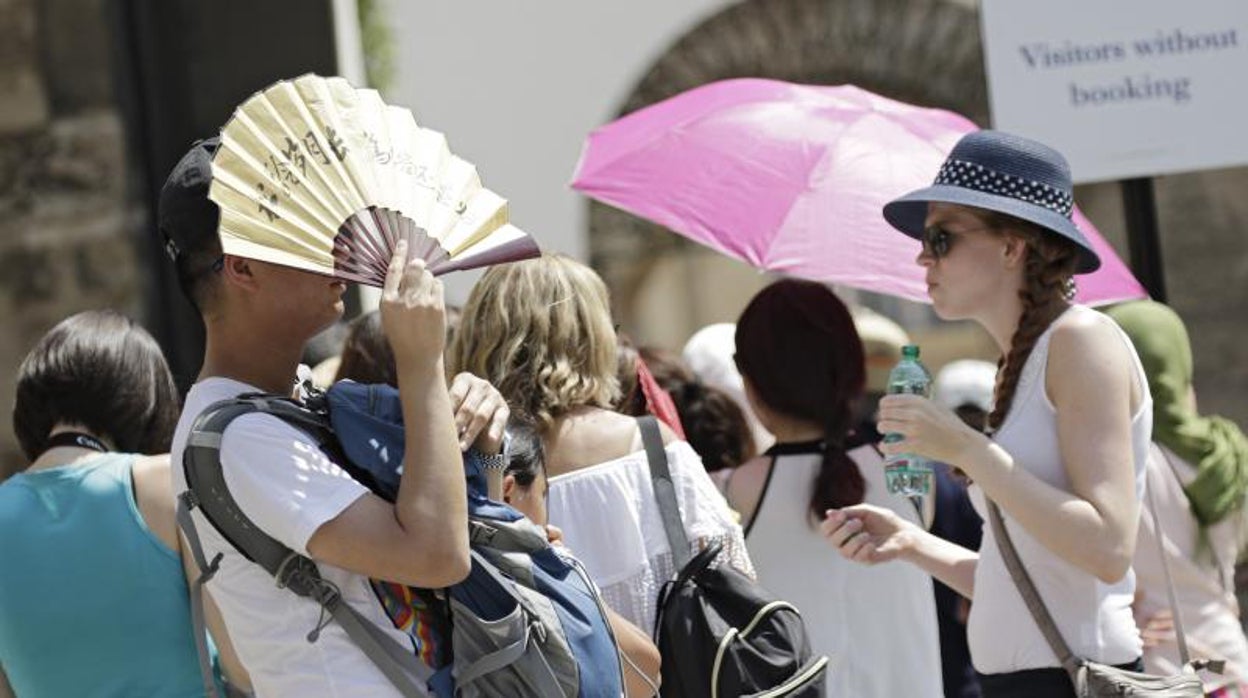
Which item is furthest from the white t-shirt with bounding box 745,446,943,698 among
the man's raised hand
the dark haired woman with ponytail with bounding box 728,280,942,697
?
the man's raised hand

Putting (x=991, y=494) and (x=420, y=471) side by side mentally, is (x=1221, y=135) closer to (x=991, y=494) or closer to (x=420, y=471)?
(x=991, y=494)

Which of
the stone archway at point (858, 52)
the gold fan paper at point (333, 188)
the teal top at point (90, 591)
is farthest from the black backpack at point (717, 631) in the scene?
the stone archway at point (858, 52)

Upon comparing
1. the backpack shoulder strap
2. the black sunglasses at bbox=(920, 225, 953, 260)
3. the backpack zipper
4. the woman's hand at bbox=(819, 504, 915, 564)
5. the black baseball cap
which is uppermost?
the black baseball cap

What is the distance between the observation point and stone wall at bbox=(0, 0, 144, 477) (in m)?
6.71

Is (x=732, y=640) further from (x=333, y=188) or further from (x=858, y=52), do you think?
(x=858, y=52)

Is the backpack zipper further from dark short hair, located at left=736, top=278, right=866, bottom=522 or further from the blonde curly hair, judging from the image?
dark short hair, located at left=736, top=278, right=866, bottom=522

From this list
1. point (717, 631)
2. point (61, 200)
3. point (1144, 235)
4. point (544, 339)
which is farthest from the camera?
point (61, 200)

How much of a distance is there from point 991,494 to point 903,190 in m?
1.54

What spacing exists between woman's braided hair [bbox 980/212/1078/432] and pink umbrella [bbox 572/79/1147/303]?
40.5 inches

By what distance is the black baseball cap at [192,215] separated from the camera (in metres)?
2.70

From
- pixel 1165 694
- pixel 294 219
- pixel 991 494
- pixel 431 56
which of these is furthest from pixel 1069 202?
pixel 431 56

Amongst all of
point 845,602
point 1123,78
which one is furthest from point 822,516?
point 1123,78

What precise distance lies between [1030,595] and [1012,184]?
0.66 meters

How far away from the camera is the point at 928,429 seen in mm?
3236
